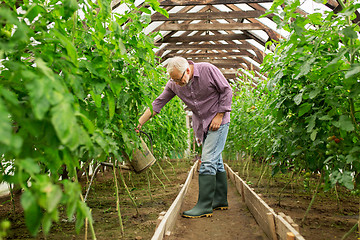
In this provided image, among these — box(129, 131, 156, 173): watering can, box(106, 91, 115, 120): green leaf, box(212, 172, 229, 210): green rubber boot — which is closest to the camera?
box(106, 91, 115, 120): green leaf

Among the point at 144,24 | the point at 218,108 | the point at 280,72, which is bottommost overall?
the point at 218,108

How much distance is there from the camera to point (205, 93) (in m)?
3.00

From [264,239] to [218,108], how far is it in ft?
4.04

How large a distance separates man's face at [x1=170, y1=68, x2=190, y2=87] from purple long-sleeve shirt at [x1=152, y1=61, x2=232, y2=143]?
15 centimetres

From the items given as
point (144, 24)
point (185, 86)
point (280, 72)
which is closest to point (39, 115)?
point (144, 24)

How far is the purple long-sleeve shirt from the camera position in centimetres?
294

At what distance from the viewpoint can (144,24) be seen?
1.87 meters

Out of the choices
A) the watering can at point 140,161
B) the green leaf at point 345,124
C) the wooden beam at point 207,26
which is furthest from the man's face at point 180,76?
the wooden beam at point 207,26

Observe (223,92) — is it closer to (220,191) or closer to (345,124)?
(220,191)

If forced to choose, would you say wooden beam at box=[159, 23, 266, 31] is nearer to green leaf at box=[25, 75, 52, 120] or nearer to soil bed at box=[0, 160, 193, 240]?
soil bed at box=[0, 160, 193, 240]

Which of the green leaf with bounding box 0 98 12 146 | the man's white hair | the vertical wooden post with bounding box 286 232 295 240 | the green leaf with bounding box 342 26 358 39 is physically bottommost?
the vertical wooden post with bounding box 286 232 295 240

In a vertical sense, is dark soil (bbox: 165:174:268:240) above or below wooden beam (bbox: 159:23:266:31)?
below

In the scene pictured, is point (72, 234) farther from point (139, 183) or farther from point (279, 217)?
point (139, 183)

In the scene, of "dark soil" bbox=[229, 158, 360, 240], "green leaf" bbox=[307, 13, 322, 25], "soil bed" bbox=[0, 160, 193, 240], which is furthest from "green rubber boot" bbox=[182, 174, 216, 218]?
"green leaf" bbox=[307, 13, 322, 25]
